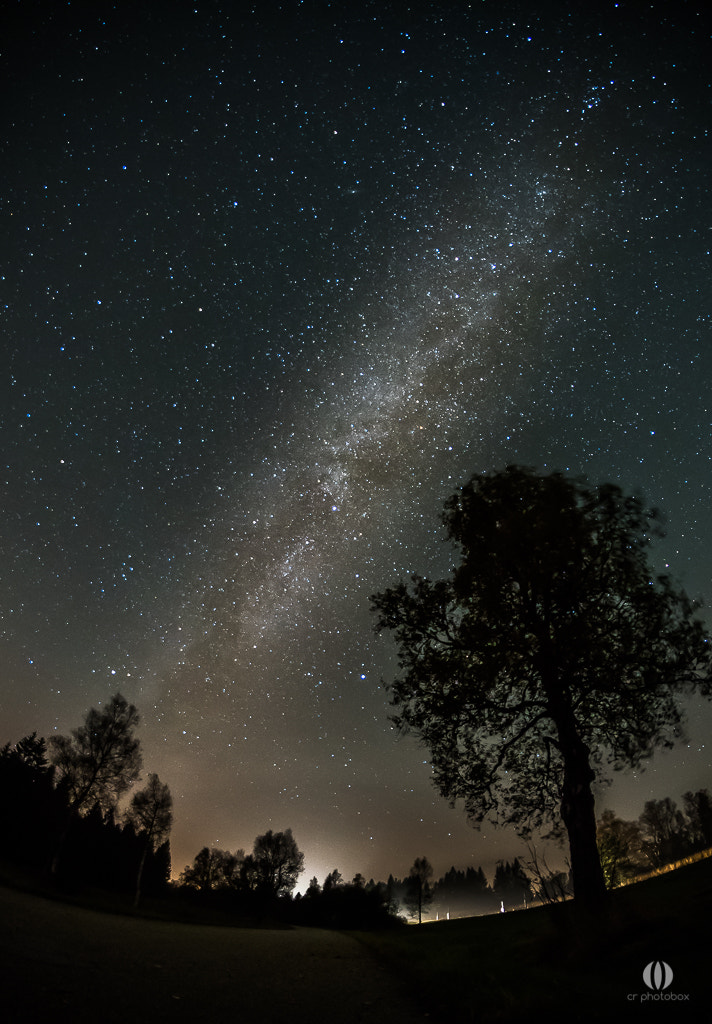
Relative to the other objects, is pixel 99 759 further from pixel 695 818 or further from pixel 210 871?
pixel 695 818

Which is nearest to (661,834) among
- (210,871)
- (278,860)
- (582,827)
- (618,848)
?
(618,848)

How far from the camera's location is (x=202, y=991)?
5.51 meters

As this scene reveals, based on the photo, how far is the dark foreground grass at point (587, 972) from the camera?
14.3 feet

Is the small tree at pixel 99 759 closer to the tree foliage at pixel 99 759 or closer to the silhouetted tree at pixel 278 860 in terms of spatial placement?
the tree foliage at pixel 99 759

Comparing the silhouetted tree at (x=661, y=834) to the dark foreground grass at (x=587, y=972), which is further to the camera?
the silhouetted tree at (x=661, y=834)

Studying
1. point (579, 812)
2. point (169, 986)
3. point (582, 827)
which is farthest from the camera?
point (579, 812)

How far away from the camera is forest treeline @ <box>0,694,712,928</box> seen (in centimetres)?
3077

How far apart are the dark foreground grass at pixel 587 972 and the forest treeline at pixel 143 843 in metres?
18.8

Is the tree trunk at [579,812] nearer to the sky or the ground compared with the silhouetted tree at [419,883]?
nearer to the sky

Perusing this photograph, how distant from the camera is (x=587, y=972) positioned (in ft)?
20.9

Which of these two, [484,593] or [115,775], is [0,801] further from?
[484,593]

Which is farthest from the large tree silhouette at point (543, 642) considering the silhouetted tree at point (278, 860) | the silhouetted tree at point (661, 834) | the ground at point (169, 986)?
the silhouetted tree at point (661, 834)

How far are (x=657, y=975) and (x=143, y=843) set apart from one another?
63.7 metres

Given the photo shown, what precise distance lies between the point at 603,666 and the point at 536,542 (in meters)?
3.47
